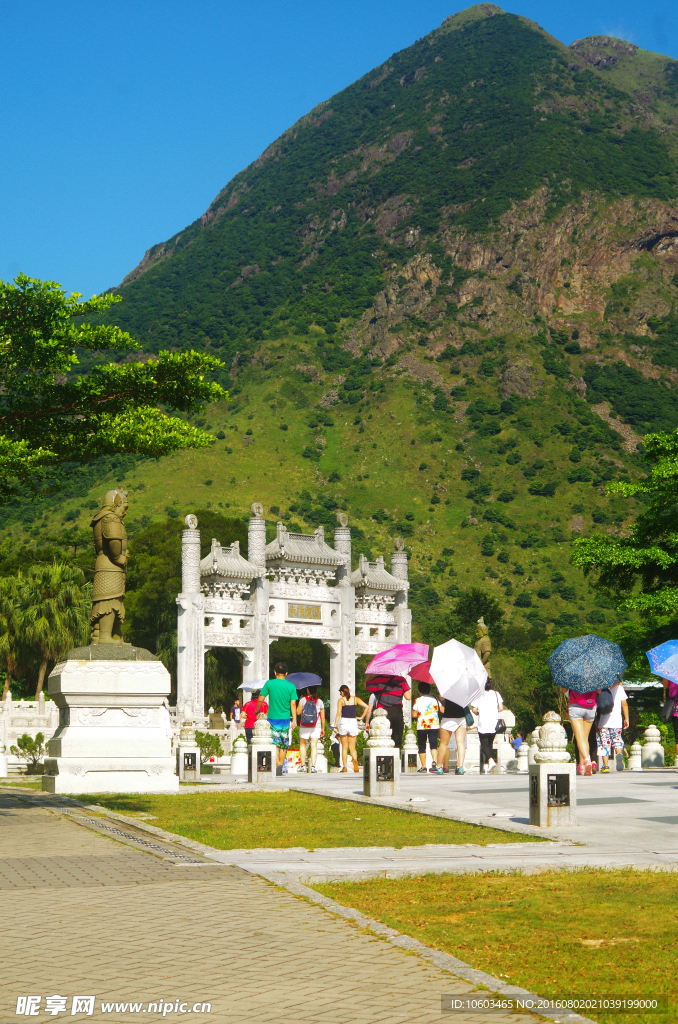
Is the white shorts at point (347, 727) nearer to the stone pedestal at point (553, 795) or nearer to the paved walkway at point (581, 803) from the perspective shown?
the paved walkway at point (581, 803)

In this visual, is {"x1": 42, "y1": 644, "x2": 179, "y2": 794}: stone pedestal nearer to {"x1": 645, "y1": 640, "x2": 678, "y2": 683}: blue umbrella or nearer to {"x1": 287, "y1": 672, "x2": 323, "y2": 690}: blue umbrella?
{"x1": 645, "y1": 640, "x2": 678, "y2": 683}: blue umbrella

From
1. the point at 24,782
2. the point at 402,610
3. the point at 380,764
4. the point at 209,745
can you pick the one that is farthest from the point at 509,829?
the point at 402,610

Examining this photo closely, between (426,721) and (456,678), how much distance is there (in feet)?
5.69

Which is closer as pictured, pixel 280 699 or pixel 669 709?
pixel 669 709

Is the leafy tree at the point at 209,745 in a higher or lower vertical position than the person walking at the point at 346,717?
lower

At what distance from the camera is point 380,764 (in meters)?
14.5

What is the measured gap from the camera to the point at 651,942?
6.37 m

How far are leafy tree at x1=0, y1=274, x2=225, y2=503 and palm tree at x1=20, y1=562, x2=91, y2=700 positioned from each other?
37711 mm

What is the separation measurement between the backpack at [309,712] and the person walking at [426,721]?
1983 mm

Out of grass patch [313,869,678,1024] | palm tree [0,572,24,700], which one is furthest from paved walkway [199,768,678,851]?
palm tree [0,572,24,700]

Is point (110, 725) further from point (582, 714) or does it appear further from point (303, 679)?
point (303, 679)

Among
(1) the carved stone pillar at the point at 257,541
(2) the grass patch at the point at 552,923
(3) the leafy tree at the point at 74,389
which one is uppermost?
(1) the carved stone pillar at the point at 257,541

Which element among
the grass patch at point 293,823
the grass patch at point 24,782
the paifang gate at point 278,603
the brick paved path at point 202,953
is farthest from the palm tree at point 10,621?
the brick paved path at point 202,953

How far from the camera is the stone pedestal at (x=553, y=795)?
11.5 meters
